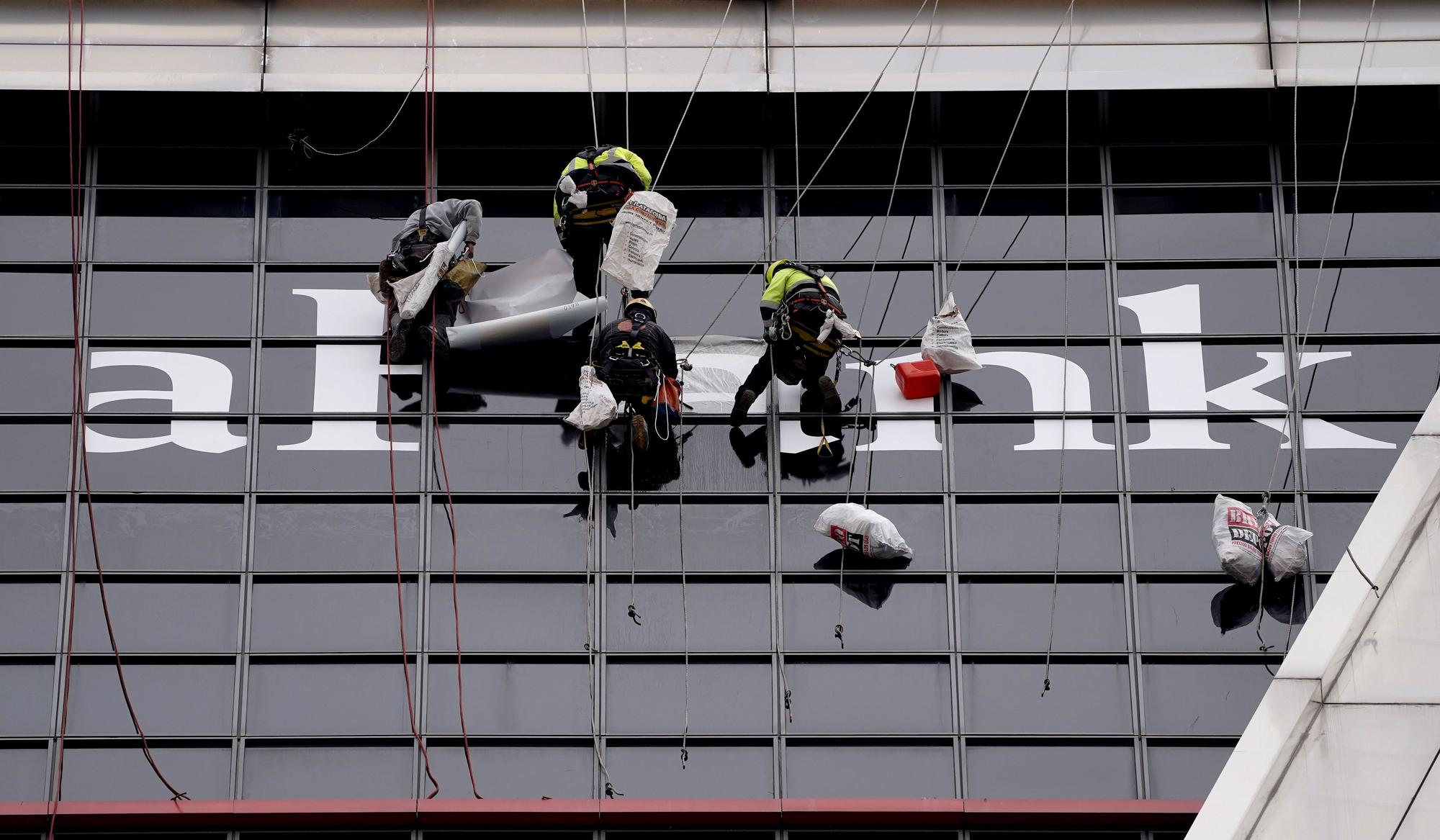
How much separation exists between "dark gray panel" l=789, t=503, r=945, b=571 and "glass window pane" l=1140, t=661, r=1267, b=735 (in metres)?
2.13

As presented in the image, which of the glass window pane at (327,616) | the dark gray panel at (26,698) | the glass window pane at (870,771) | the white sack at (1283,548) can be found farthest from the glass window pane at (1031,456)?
the dark gray panel at (26,698)

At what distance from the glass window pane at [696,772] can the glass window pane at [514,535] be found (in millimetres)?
1804

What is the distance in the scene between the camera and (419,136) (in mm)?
20297

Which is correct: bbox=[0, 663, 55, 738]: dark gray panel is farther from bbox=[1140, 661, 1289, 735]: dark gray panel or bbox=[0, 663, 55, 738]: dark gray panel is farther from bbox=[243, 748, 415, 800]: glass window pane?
bbox=[1140, 661, 1289, 735]: dark gray panel

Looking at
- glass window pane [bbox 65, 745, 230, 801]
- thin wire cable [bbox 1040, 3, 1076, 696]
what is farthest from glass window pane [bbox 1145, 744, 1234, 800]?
glass window pane [bbox 65, 745, 230, 801]

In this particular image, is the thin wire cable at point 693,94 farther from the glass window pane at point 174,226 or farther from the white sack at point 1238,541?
the white sack at point 1238,541

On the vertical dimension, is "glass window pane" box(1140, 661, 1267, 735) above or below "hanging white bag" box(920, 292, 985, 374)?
below

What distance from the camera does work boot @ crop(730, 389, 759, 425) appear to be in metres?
18.7

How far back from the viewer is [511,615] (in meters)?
18.0

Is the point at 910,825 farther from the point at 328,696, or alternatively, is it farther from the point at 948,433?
the point at 328,696

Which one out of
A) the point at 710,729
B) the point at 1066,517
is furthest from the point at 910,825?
the point at 1066,517

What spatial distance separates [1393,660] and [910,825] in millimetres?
4984

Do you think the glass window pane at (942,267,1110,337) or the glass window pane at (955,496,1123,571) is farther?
the glass window pane at (942,267,1110,337)

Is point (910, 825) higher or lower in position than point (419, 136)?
lower
